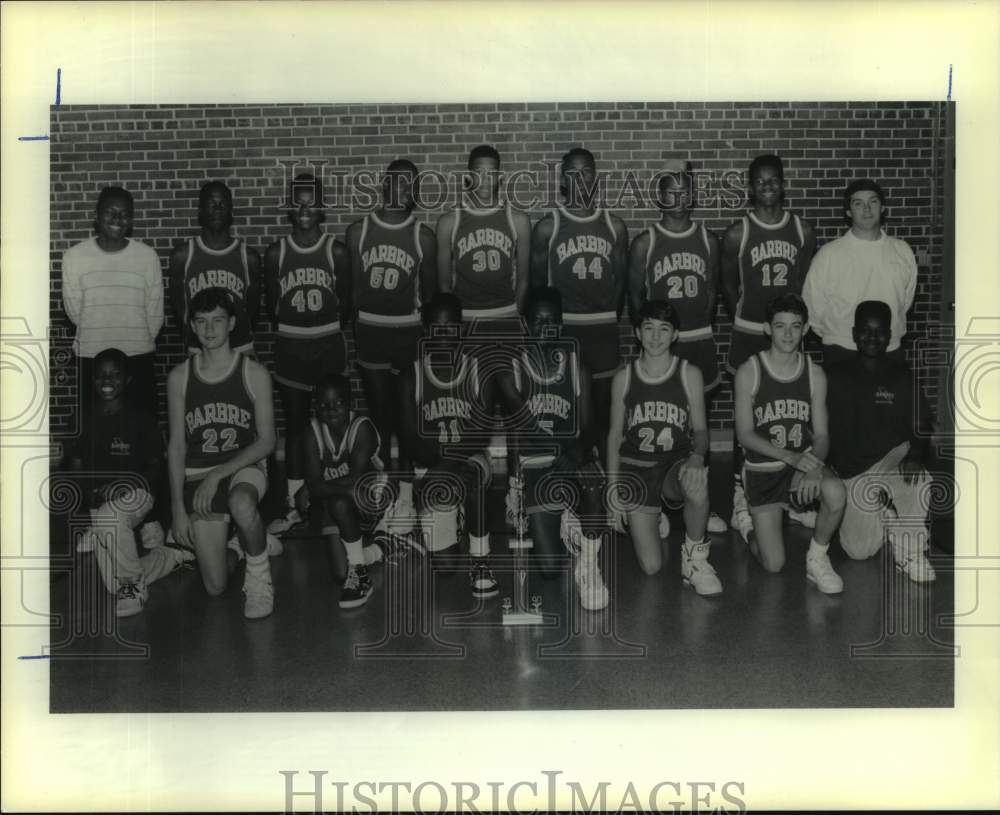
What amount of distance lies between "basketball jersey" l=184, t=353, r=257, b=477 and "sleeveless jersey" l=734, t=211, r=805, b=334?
2.34m

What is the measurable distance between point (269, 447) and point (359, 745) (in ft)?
4.61

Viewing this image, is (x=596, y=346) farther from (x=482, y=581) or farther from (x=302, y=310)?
(x=302, y=310)

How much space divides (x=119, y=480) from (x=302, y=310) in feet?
3.91

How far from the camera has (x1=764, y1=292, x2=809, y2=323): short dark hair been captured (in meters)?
4.61

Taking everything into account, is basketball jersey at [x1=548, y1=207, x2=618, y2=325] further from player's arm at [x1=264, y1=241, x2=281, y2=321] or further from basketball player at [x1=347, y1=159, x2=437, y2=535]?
player's arm at [x1=264, y1=241, x2=281, y2=321]

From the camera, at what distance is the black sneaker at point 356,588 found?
170 inches

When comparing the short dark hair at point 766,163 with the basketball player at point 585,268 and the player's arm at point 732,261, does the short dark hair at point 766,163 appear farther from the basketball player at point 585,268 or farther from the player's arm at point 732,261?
the basketball player at point 585,268

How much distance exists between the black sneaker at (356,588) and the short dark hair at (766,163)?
2.61 metres

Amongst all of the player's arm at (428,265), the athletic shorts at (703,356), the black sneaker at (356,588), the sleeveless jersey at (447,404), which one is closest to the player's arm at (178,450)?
the black sneaker at (356,588)

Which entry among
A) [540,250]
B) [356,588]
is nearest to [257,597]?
[356,588]

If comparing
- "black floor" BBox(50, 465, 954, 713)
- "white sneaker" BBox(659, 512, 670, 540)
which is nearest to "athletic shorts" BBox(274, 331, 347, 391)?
"black floor" BBox(50, 465, 954, 713)

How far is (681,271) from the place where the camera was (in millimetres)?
4961

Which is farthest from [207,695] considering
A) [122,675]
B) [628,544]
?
[628,544]

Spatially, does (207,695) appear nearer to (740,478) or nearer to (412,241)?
(412,241)
